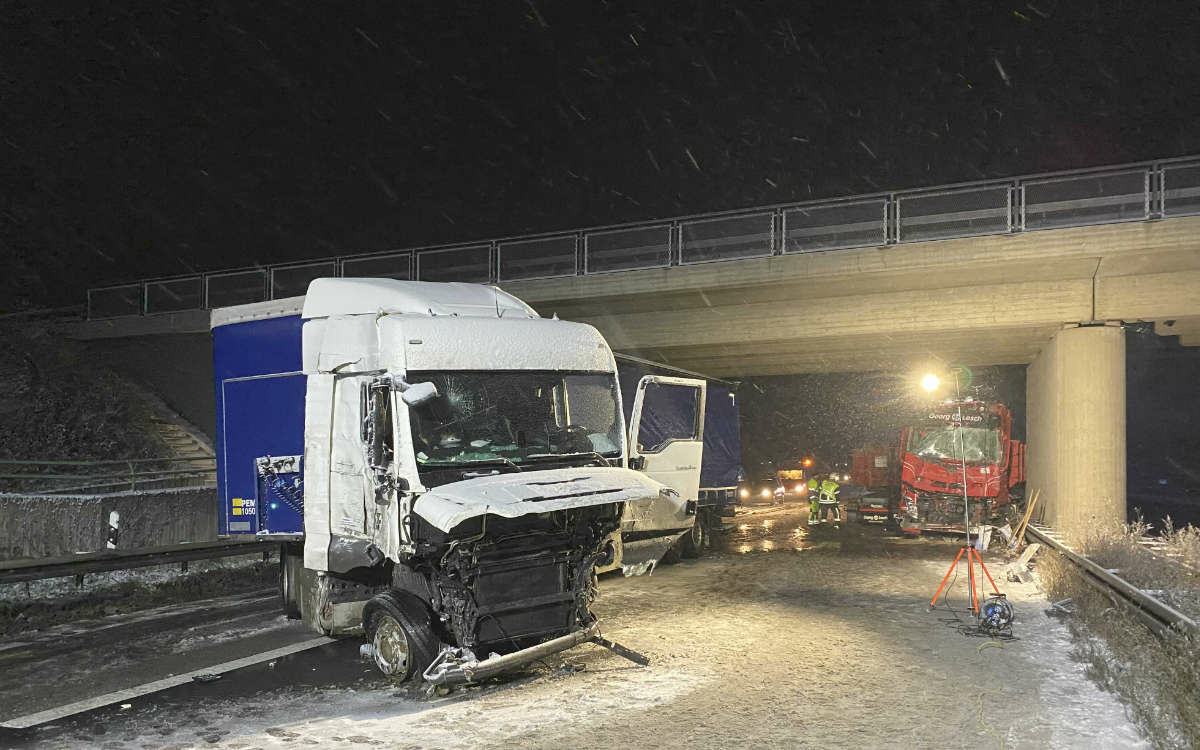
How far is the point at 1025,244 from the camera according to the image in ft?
54.2

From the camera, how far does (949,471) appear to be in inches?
784

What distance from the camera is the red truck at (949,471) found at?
1983 cm

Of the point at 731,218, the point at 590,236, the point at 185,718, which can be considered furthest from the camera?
the point at 590,236

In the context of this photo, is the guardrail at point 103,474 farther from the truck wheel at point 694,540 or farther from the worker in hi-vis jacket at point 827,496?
the worker in hi-vis jacket at point 827,496

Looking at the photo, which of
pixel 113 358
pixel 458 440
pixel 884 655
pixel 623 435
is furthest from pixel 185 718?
pixel 113 358

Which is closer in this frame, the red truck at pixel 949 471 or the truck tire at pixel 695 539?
the truck tire at pixel 695 539

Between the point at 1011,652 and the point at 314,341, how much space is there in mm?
7494

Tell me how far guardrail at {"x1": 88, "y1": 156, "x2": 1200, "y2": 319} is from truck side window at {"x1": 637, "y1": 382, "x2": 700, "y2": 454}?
198 inches

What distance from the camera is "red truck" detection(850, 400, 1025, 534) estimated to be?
1983 centimetres

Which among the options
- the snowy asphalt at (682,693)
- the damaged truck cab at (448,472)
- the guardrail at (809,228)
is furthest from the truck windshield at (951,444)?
the damaged truck cab at (448,472)

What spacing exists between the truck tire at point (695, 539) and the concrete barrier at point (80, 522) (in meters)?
8.68

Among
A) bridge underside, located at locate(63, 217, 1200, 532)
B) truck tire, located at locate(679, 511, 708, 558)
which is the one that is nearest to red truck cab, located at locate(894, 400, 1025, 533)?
bridge underside, located at locate(63, 217, 1200, 532)

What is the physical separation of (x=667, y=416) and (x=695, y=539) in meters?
3.26

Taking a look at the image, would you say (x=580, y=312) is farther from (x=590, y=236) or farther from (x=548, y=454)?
(x=548, y=454)
